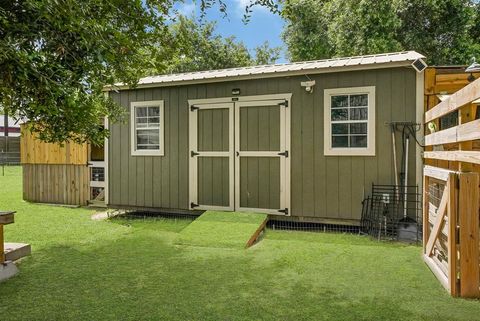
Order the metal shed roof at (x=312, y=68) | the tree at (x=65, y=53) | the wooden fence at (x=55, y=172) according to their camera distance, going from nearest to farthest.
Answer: the tree at (x=65, y=53), the metal shed roof at (x=312, y=68), the wooden fence at (x=55, y=172)

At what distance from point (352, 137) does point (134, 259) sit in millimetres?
3546

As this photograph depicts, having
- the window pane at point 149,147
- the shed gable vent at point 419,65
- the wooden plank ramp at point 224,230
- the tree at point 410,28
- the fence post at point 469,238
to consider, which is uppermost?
the tree at point 410,28

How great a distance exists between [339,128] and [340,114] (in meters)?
0.22

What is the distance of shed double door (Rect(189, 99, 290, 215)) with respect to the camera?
600 cm

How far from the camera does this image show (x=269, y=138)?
239 inches

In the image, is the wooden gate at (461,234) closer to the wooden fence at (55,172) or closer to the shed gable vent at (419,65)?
the shed gable vent at (419,65)

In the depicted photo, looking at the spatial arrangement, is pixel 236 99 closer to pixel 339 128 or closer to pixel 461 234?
pixel 339 128

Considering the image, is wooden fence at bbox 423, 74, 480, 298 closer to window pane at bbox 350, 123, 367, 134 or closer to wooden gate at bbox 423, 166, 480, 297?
wooden gate at bbox 423, 166, 480, 297

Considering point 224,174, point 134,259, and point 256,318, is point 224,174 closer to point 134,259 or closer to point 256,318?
point 134,259

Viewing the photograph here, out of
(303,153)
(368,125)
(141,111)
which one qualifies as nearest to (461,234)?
(368,125)

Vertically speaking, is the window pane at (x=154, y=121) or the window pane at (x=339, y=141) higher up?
the window pane at (x=154, y=121)

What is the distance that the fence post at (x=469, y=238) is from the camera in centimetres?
295

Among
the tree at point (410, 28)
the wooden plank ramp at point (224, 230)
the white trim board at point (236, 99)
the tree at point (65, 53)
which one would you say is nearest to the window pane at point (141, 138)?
the white trim board at point (236, 99)

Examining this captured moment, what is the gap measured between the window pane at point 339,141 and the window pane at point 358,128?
0.15 meters
